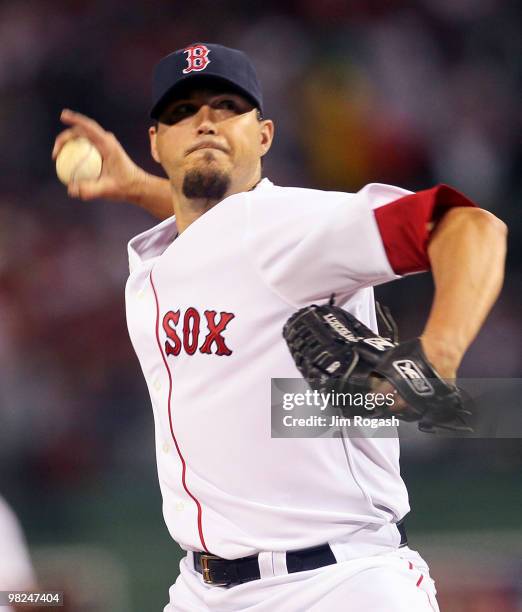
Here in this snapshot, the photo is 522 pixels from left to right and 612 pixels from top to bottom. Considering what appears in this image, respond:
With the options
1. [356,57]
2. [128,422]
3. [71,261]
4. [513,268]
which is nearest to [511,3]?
[356,57]

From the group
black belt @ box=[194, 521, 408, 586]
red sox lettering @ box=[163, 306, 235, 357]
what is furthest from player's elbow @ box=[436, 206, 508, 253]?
black belt @ box=[194, 521, 408, 586]

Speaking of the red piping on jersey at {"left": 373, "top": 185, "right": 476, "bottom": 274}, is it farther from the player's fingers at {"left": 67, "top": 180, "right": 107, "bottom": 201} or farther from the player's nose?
the player's fingers at {"left": 67, "top": 180, "right": 107, "bottom": 201}

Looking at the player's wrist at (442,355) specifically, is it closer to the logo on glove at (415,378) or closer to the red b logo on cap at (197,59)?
the logo on glove at (415,378)

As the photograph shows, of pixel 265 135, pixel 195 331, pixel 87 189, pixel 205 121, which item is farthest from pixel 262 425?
pixel 87 189

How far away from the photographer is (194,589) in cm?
207

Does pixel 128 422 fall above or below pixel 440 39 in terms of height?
below

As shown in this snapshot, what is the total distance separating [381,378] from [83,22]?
17.1ft

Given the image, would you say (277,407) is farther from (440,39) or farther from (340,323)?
(440,39)

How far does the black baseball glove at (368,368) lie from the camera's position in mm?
1307

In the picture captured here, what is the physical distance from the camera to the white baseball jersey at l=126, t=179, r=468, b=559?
1.87 metres

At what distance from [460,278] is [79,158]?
5.73ft

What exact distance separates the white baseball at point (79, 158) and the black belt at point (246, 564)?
1297mm

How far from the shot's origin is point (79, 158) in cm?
289

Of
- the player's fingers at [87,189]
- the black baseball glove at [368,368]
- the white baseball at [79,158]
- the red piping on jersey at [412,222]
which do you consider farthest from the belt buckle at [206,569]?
the white baseball at [79,158]
